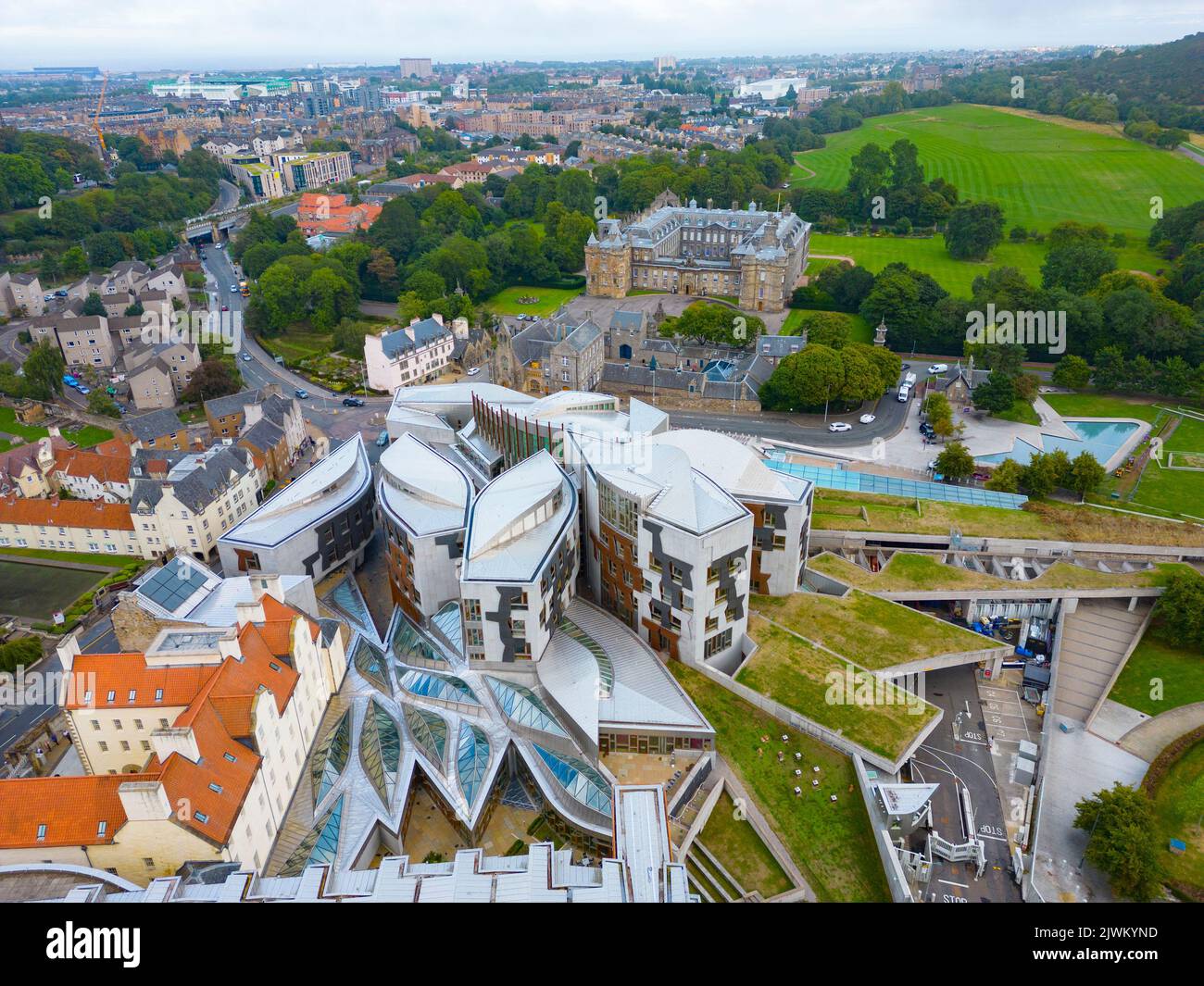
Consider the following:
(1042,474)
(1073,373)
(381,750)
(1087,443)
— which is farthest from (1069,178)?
(381,750)

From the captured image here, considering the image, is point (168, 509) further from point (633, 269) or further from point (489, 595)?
point (633, 269)

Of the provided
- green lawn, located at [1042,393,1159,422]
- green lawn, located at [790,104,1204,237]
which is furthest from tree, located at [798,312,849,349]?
green lawn, located at [790,104,1204,237]

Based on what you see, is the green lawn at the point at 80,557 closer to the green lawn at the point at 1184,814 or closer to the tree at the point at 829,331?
the green lawn at the point at 1184,814

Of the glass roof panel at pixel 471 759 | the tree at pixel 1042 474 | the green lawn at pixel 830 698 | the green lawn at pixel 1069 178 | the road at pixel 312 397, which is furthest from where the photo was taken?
the green lawn at pixel 1069 178

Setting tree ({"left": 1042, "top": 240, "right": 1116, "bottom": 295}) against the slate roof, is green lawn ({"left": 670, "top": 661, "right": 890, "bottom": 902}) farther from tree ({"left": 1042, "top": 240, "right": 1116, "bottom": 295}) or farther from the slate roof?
tree ({"left": 1042, "top": 240, "right": 1116, "bottom": 295})

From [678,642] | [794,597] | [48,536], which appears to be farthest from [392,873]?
[48,536]

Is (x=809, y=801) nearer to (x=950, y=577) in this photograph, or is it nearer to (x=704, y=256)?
(x=950, y=577)

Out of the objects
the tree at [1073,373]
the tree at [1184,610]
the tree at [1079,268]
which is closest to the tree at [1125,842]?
the tree at [1184,610]
